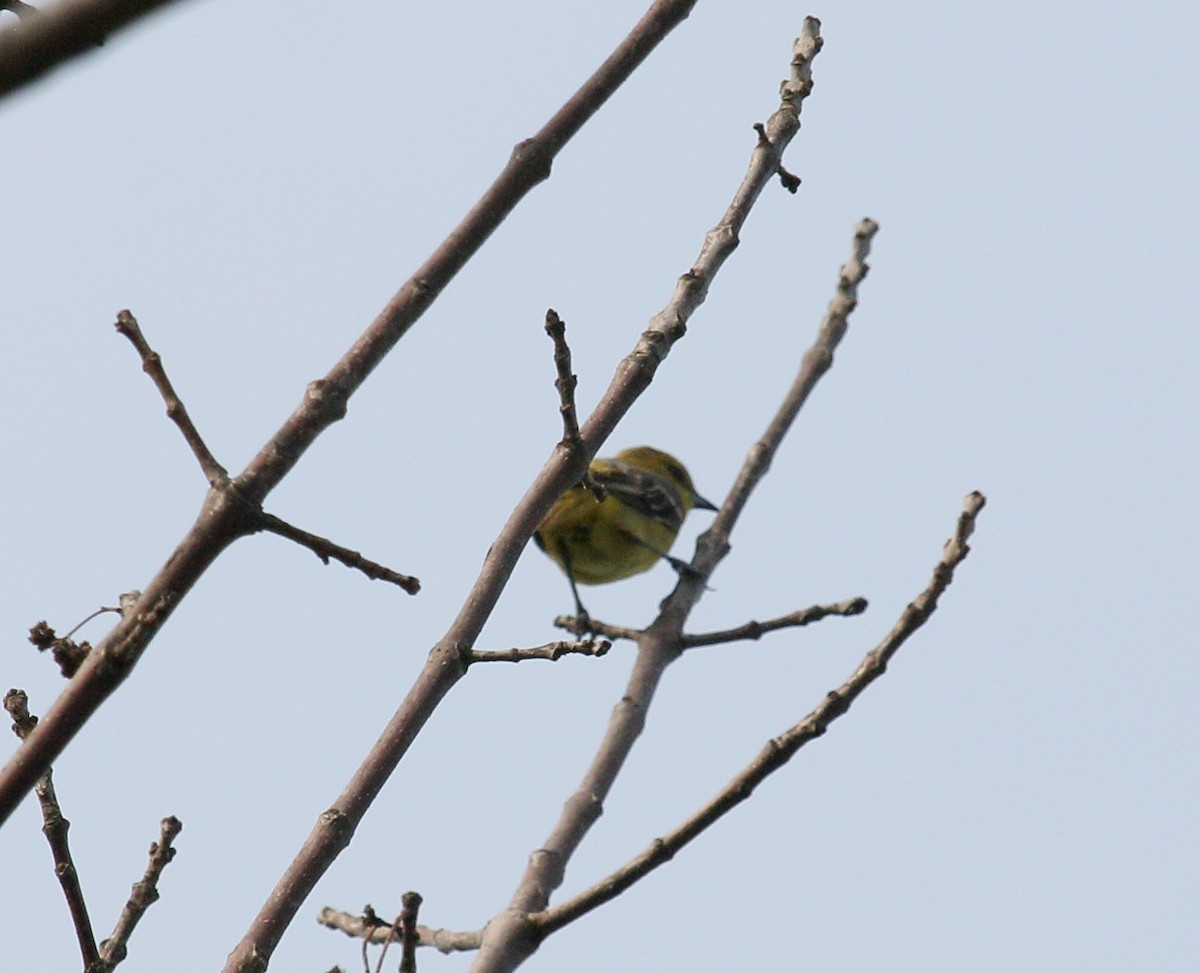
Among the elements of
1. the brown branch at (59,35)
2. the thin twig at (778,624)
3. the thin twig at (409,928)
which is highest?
the thin twig at (778,624)

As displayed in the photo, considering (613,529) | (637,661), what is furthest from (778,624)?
(613,529)

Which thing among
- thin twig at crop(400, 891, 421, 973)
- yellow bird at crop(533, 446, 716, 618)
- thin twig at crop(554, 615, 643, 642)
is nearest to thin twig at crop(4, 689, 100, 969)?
thin twig at crop(400, 891, 421, 973)

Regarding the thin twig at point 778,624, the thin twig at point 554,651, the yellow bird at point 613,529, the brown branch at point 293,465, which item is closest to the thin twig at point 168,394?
the brown branch at point 293,465

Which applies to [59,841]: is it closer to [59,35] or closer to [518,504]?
[518,504]

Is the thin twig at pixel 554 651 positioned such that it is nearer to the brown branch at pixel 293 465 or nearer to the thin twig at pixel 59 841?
the brown branch at pixel 293 465

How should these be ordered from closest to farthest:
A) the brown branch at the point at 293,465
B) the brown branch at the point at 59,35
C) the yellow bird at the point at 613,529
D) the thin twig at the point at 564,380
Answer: the brown branch at the point at 59,35, the brown branch at the point at 293,465, the thin twig at the point at 564,380, the yellow bird at the point at 613,529

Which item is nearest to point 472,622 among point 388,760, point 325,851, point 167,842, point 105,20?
point 388,760

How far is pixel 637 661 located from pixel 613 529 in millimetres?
4169

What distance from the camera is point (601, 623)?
5.77 metres

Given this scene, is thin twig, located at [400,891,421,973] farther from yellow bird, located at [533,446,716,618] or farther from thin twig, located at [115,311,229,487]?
yellow bird, located at [533,446,716,618]

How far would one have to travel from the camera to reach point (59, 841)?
2.46 m

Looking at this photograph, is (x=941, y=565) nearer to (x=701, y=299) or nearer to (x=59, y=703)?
(x=701, y=299)

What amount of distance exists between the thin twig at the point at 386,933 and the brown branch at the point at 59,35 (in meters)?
1.89

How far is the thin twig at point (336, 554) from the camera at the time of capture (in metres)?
1.99
